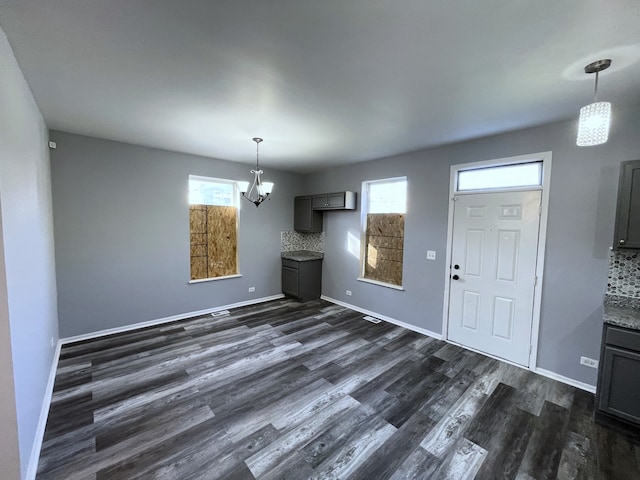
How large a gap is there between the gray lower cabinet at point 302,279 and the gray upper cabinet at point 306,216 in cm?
72

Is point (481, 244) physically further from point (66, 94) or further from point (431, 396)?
point (66, 94)

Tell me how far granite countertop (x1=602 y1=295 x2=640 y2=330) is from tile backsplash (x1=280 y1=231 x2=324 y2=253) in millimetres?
4162

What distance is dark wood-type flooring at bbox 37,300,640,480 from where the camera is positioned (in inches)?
70.5

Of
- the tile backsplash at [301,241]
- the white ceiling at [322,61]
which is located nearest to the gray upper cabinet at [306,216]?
the tile backsplash at [301,241]

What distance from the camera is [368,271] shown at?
16.0 ft

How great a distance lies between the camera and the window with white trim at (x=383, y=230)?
4375 mm

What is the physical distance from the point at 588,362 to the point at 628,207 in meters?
1.57

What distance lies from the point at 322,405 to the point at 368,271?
9.17ft

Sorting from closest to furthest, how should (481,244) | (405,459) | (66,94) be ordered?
(405,459) → (66,94) → (481,244)

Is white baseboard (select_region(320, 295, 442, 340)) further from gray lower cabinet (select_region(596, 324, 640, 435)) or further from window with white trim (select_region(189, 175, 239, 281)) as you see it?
window with white trim (select_region(189, 175, 239, 281))

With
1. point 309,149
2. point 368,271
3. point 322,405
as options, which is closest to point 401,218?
point 368,271

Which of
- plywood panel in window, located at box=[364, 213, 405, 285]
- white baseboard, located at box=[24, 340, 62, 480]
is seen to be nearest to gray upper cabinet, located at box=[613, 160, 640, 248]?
plywood panel in window, located at box=[364, 213, 405, 285]

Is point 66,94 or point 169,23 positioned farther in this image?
point 66,94

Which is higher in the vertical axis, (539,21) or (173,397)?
(539,21)
